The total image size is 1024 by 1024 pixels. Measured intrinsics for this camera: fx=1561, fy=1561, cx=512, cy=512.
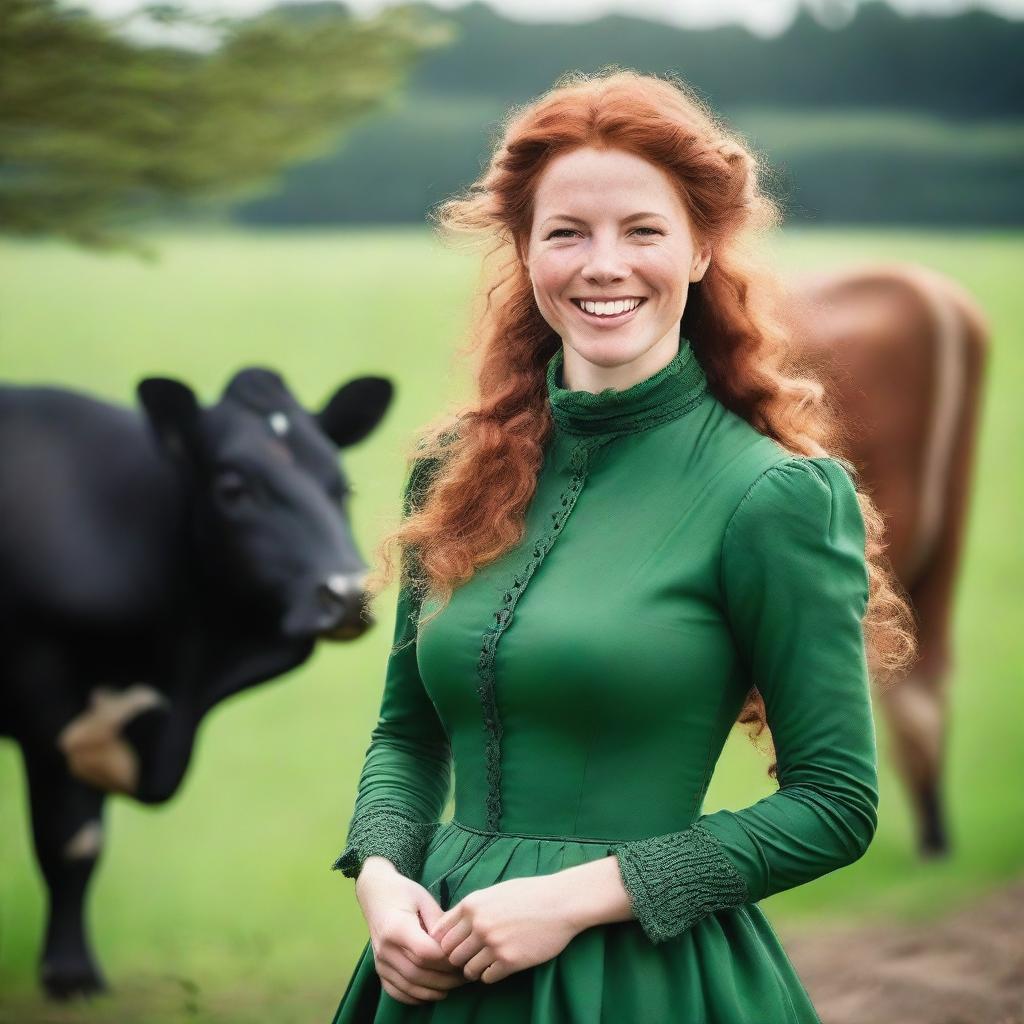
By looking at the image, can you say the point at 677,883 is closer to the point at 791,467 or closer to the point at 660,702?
the point at 660,702

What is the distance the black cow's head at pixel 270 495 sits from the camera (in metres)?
3.36

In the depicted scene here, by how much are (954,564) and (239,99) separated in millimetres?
2674

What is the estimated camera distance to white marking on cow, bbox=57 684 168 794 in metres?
3.69

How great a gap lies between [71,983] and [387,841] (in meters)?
2.53

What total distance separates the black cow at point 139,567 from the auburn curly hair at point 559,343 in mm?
1609

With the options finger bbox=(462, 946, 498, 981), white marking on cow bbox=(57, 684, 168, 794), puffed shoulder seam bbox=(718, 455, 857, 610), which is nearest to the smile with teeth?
puffed shoulder seam bbox=(718, 455, 857, 610)

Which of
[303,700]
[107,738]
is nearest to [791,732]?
[107,738]

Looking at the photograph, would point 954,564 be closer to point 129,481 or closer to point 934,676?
point 934,676

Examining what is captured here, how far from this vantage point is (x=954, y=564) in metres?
5.09

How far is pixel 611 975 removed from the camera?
1.59m

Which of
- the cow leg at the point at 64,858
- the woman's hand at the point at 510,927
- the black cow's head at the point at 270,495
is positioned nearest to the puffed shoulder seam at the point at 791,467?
the woman's hand at the point at 510,927

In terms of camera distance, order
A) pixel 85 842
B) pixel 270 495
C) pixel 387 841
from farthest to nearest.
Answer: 1. pixel 85 842
2. pixel 270 495
3. pixel 387 841

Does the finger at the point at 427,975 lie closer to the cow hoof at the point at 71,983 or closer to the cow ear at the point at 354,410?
the cow ear at the point at 354,410

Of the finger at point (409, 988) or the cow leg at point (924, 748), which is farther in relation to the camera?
the cow leg at point (924, 748)
